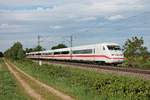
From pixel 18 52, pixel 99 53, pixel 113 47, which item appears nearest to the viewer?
pixel 113 47

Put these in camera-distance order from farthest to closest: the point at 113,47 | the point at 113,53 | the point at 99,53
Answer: the point at 99,53, the point at 113,47, the point at 113,53

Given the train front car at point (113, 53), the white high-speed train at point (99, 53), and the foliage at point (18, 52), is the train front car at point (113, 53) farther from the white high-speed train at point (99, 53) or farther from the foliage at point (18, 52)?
the foliage at point (18, 52)

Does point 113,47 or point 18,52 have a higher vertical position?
point 18,52

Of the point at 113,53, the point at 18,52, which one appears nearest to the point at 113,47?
the point at 113,53

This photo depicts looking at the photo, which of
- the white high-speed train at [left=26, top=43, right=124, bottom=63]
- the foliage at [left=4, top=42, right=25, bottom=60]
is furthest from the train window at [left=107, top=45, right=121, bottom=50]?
the foliage at [left=4, top=42, right=25, bottom=60]

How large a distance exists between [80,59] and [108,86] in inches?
1822

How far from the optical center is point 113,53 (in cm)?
5156

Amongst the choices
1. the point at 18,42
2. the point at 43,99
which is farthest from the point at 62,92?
the point at 18,42

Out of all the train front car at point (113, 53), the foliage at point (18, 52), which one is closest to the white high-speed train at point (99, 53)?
the train front car at point (113, 53)

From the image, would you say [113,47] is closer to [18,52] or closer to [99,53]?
[99,53]

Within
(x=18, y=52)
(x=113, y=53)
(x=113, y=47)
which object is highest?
(x=18, y=52)

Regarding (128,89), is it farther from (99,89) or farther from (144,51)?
(144,51)

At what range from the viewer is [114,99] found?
54.4 feet

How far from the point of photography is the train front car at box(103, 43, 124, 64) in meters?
51.2
